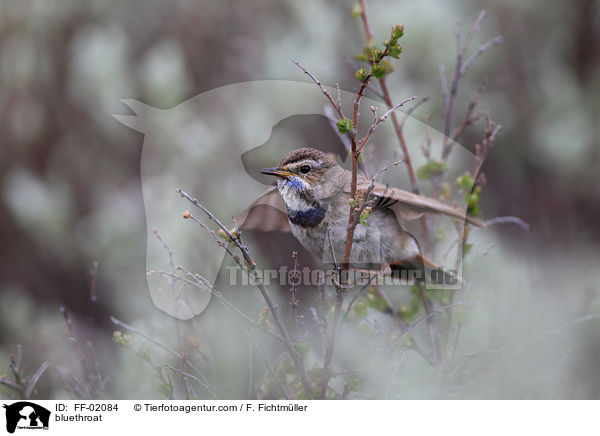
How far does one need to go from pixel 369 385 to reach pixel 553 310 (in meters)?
0.61

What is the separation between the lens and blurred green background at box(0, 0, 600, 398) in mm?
1582

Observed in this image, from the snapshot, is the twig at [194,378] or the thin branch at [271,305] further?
the twig at [194,378]

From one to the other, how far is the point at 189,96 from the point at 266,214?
22.1 inches

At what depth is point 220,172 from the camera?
59.9 inches

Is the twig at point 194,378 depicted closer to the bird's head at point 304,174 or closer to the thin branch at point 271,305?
the thin branch at point 271,305

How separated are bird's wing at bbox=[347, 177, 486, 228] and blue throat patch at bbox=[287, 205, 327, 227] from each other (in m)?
0.07

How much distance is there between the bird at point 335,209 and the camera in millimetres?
910

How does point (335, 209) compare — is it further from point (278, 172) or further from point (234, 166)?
point (234, 166)

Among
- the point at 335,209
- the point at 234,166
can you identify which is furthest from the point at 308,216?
the point at 234,166

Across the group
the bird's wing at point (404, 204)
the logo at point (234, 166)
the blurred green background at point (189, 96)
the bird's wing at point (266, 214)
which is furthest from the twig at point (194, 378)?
the blurred green background at point (189, 96)

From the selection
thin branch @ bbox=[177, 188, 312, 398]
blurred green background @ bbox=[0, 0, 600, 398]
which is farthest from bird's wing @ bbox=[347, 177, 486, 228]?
blurred green background @ bbox=[0, 0, 600, 398]
